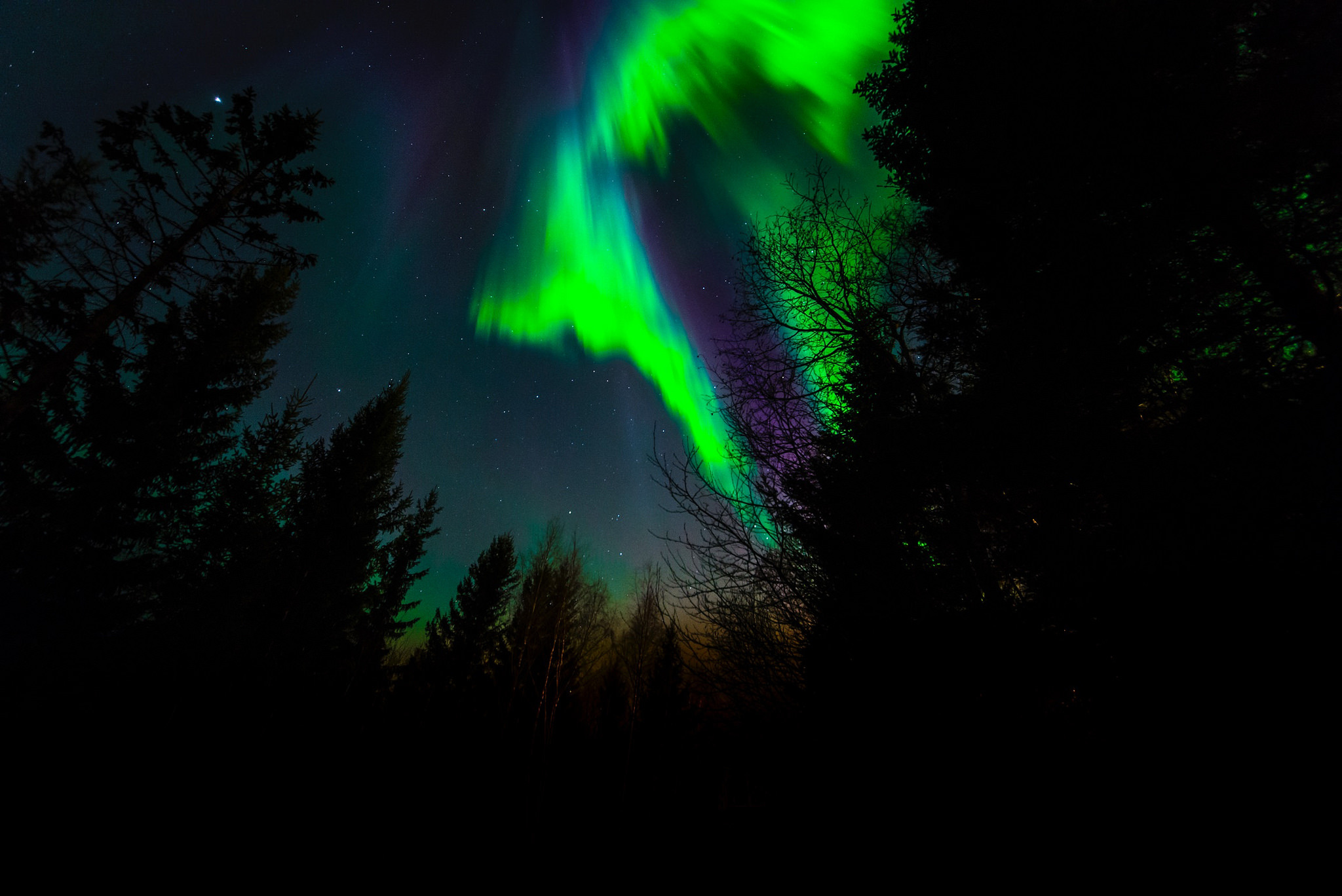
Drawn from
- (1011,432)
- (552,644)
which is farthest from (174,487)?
(1011,432)

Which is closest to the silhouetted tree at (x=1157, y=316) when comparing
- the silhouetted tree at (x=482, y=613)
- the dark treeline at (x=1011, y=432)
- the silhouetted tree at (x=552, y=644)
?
the dark treeline at (x=1011, y=432)

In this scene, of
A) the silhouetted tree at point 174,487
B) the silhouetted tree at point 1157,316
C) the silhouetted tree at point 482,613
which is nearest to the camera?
the silhouetted tree at point 1157,316

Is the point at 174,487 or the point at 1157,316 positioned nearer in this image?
the point at 1157,316

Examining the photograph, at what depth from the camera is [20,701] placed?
9078 mm

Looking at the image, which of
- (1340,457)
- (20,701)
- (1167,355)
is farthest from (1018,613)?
(20,701)

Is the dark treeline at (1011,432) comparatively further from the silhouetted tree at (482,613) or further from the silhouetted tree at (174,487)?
the silhouetted tree at (482,613)

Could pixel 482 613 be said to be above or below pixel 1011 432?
above

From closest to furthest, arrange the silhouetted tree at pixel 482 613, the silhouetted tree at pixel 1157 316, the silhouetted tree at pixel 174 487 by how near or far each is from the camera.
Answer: the silhouetted tree at pixel 1157 316
the silhouetted tree at pixel 174 487
the silhouetted tree at pixel 482 613

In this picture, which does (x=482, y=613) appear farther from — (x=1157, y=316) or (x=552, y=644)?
(x=1157, y=316)

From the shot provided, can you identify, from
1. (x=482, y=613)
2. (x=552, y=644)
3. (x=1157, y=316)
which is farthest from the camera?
(x=482, y=613)

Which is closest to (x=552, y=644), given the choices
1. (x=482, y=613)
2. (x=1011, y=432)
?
(x=1011, y=432)

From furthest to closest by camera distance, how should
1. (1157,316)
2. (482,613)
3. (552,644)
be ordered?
(482,613)
(552,644)
(1157,316)

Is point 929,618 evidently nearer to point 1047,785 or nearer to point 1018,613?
point 1018,613

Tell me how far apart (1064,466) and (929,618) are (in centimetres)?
179
